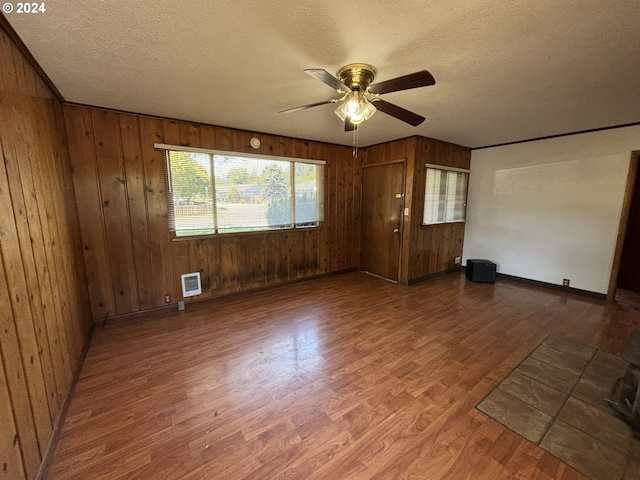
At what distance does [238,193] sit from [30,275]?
7.58ft

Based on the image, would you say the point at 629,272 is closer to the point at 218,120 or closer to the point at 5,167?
the point at 218,120

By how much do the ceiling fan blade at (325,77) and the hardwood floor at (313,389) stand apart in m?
2.13

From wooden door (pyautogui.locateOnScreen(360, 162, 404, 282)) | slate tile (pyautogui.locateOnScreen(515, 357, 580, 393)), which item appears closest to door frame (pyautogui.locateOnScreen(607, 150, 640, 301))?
slate tile (pyautogui.locateOnScreen(515, 357, 580, 393))

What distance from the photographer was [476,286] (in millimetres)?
4148

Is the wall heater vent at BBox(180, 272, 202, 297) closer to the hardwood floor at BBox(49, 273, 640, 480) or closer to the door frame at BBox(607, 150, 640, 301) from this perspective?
the hardwood floor at BBox(49, 273, 640, 480)

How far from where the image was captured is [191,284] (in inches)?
130

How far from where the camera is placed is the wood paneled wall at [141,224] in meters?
2.68

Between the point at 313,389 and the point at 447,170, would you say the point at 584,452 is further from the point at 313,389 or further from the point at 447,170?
the point at 447,170

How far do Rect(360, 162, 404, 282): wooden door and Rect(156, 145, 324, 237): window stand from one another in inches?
38.1

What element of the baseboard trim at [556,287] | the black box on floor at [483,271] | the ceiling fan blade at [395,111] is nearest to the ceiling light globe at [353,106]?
the ceiling fan blade at [395,111]

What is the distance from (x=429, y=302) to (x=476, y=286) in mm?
1243

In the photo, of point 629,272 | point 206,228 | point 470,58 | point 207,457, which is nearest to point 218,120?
point 206,228

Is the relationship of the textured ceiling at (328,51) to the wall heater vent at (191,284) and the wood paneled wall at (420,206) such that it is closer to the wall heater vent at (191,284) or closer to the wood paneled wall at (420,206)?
the wood paneled wall at (420,206)

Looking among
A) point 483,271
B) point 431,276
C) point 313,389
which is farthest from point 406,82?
point 483,271
